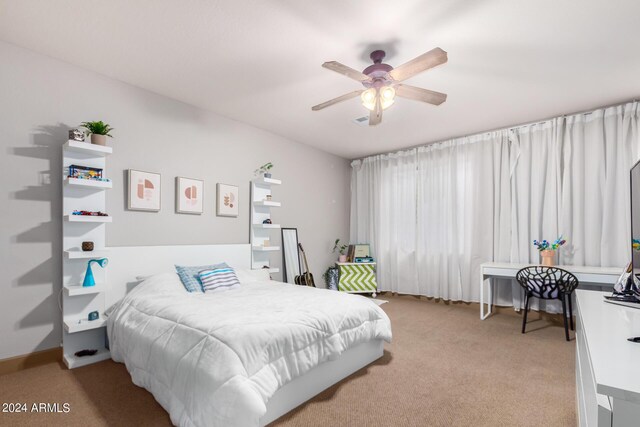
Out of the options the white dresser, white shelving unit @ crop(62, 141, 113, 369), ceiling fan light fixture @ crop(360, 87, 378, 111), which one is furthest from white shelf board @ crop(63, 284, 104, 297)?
the white dresser

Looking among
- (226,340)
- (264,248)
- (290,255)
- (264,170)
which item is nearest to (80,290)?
(226,340)

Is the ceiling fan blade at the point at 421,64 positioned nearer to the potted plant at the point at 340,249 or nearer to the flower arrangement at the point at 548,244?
the flower arrangement at the point at 548,244

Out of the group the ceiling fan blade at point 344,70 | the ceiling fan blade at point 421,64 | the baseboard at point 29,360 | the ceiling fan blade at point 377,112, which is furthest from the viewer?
the ceiling fan blade at point 377,112

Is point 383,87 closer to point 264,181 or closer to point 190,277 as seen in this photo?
point 264,181

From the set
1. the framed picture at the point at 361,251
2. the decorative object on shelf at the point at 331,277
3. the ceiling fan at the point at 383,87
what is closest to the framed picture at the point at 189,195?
the ceiling fan at the point at 383,87

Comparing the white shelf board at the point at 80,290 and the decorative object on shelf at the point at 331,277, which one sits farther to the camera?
the decorative object on shelf at the point at 331,277

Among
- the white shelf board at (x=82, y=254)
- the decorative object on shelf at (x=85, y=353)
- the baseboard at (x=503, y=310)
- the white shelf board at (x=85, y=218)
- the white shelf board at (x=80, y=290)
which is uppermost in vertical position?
the white shelf board at (x=85, y=218)

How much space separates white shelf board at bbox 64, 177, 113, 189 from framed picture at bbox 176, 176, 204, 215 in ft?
2.58

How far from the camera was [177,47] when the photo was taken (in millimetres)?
2551

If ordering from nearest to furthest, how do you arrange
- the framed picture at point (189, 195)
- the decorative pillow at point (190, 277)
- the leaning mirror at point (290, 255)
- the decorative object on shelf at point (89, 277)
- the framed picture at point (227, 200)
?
the decorative object on shelf at point (89, 277), the decorative pillow at point (190, 277), the framed picture at point (189, 195), the framed picture at point (227, 200), the leaning mirror at point (290, 255)

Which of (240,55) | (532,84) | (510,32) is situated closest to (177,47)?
(240,55)

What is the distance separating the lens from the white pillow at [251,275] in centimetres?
356

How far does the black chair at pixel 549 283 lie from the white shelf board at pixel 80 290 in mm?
4118

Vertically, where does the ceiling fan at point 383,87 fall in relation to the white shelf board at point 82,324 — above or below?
above
